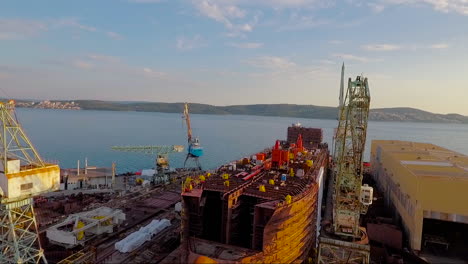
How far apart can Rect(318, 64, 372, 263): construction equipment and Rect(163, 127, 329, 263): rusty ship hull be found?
256cm

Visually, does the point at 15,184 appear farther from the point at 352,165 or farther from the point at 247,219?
the point at 352,165

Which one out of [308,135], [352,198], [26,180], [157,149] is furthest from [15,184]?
[308,135]

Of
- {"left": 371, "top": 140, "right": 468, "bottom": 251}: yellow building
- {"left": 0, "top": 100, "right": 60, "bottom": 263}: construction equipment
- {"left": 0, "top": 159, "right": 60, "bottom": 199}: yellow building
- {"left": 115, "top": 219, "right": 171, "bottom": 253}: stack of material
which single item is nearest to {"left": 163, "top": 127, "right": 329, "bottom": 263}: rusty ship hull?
{"left": 115, "top": 219, "right": 171, "bottom": 253}: stack of material

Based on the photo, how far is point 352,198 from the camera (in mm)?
28953

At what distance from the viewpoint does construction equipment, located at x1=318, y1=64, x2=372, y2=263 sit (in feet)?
86.5

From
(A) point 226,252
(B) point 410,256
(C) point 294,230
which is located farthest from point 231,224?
(B) point 410,256

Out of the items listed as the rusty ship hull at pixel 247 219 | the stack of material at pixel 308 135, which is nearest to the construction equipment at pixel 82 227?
the rusty ship hull at pixel 247 219

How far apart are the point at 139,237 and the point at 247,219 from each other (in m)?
10.3

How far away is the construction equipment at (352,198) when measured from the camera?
1038 inches

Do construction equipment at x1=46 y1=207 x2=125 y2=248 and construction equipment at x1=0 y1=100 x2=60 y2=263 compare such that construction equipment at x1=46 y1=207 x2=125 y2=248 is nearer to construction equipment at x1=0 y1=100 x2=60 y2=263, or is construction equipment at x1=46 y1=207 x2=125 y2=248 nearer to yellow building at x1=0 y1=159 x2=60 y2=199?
construction equipment at x1=0 y1=100 x2=60 y2=263

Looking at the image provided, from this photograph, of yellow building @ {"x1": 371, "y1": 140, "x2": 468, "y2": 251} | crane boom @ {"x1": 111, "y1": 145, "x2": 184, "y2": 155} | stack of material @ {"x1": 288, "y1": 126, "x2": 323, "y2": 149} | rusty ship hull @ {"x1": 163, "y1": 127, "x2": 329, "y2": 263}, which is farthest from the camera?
stack of material @ {"x1": 288, "y1": 126, "x2": 323, "y2": 149}

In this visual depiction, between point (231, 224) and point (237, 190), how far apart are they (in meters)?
2.88

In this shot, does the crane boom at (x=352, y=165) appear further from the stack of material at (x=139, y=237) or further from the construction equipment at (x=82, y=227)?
the construction equipment at (x=82, y=227)

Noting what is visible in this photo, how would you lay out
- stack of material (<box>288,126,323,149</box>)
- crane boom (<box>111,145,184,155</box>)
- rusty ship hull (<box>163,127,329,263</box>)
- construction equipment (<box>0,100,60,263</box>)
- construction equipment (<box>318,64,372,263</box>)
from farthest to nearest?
stack of material (<box>288,126,323,149</box>) < crane boom (<box>111,145,184,155</box>) < construction equipment (<box>318,64,372,263</box>) < construction equipment (<box>0,100,60,263</box>) < rusty ship hull (<box>163,127,329,263</box>)
